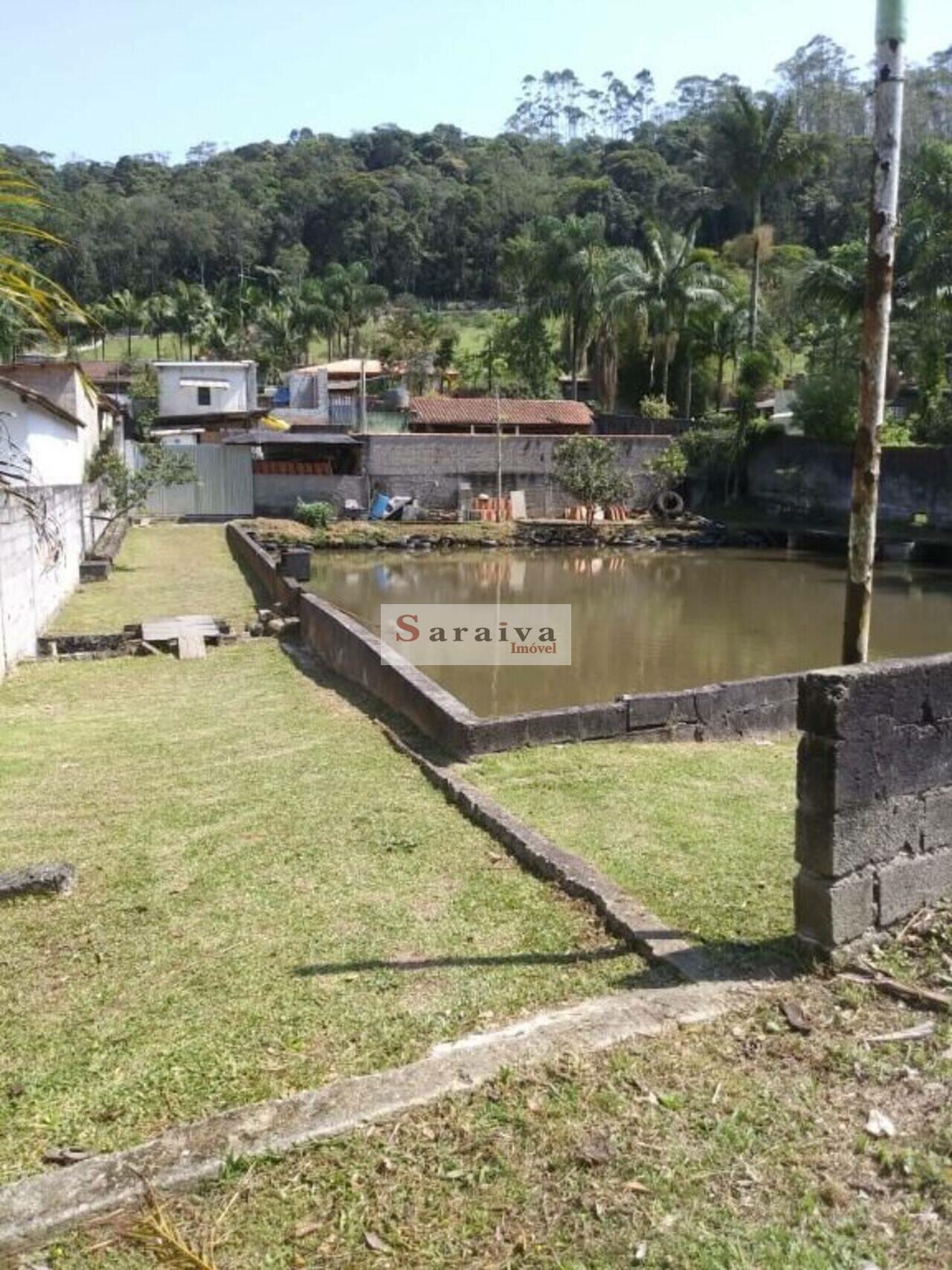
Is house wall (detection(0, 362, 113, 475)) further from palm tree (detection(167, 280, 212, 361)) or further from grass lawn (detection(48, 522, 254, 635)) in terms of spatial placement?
palm tree (detection(167, 280, 212, 361))

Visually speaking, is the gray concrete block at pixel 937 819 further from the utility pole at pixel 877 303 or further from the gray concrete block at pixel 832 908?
the utility pole at pixel 877 303

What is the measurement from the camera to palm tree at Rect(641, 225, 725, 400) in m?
40.8

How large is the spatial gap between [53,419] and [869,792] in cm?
2342

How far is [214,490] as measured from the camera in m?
34.0

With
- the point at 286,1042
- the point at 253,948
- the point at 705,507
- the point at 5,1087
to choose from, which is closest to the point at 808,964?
the point at 286,1042

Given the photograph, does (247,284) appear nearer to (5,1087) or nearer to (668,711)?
(668,711)

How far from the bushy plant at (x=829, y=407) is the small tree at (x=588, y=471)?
267 inches

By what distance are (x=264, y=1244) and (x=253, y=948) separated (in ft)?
6.13

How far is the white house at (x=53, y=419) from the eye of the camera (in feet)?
69.6

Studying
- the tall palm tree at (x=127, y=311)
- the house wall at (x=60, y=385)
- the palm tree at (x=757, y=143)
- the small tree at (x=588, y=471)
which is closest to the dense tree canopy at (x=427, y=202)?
the tall palm tree at (x=127, y=311)

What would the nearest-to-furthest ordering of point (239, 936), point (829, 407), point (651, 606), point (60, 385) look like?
point (239, 936) → point (651, 606) → point (60, 385) → point (829, 407)

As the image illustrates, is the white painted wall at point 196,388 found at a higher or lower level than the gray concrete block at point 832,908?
higher

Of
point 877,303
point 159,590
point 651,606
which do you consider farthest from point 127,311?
point 877,303

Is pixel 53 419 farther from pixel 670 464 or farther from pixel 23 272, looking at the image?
pixel 23 272
